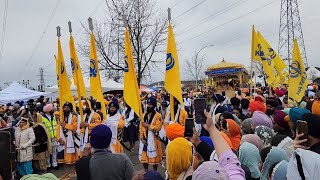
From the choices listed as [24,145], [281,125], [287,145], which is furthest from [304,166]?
[24,145]

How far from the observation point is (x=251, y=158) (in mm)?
3592

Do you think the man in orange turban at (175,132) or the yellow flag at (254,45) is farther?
the yellow flag at (254,45)

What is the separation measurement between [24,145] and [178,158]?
6.20m

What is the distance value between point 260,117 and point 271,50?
7.18 m

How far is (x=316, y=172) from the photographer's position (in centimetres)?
222

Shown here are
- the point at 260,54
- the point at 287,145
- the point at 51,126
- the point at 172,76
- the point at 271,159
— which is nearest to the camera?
the point at 271,159

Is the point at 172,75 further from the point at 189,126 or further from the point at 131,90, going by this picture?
the point at 189,126

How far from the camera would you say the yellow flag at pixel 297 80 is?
8195 millimetres

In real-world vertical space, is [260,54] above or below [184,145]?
above

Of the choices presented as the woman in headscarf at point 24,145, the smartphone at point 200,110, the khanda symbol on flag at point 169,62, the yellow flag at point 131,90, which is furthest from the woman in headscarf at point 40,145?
the smartphone at point 200,110

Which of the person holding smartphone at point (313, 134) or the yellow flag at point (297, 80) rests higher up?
the yellow flag at point (297, 80)

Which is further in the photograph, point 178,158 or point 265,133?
point 265,133

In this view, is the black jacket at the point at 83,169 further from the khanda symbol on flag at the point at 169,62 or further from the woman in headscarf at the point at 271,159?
the khanda symbol on flag at the point at 169,62

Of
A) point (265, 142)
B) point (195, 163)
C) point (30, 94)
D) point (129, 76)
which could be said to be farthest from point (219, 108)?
point (30, 94)
